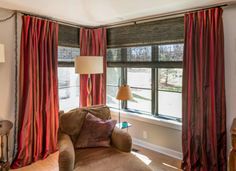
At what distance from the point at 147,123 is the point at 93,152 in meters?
1.43

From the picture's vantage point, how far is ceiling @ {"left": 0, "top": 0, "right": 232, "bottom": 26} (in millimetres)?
2484

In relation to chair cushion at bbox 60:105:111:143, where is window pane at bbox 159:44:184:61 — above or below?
above

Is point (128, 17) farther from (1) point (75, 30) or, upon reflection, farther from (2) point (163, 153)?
(2) point (163, 153)

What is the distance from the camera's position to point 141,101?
11.9ft

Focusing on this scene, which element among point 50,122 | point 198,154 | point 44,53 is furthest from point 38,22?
point 198,154

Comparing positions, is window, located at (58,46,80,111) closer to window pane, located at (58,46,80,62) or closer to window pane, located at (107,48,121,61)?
window pane, located at (58,46,80,62)

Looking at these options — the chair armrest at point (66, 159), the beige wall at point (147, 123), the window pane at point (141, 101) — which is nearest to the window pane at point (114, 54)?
the window pane at point (141, 101)

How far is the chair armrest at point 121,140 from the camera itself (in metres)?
2.21

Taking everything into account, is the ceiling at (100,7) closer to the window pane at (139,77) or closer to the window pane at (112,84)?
the window pane at (139,77)

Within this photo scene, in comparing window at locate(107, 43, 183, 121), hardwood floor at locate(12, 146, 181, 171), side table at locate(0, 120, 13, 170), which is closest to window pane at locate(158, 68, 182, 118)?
Answer: window at locate(107, 43, 183, 121)

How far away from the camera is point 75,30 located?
149 inches

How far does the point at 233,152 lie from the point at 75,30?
3224 millimetres

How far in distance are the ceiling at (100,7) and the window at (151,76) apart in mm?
591

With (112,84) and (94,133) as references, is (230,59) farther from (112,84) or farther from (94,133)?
(112,84)
